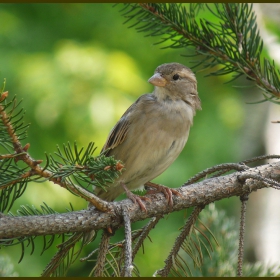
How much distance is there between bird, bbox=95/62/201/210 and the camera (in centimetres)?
314

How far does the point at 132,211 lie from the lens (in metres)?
2.23

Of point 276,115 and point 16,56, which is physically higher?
point 16,56

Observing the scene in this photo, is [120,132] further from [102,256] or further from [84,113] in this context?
[84,113]

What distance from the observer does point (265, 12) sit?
468cm

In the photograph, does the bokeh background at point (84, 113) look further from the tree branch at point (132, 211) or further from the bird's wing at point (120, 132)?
the tree branch at point (132, 211)

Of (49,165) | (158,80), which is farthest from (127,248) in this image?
(158,80)

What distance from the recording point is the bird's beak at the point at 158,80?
340cm

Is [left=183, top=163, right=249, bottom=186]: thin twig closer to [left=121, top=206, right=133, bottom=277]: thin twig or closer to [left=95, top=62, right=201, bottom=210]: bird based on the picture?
[left=121, top=206, right=133, bottom=277]: thin twig

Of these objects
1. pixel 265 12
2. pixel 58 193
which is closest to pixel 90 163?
pixel 265 12

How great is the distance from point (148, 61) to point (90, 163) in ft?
21.2

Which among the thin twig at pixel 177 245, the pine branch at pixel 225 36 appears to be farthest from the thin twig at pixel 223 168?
the pine branch at pixel 225 36

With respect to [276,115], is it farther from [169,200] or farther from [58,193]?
[169,200]

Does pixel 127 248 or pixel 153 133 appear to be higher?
pixel 153 133

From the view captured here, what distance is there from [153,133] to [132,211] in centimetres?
100
